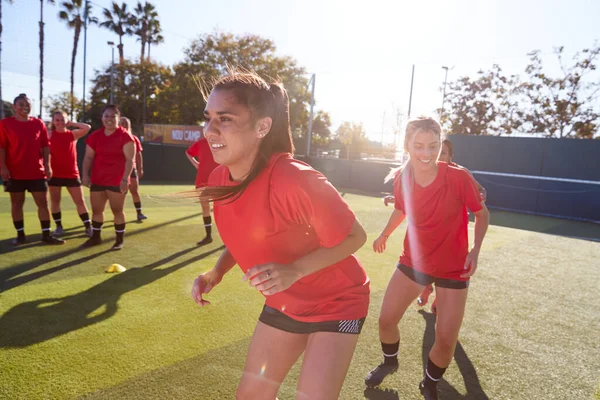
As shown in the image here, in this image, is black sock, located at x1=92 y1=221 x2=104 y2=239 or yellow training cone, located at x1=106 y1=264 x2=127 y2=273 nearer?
yellow training cone, located at x1=106 y1=264 x2=127 y2=273

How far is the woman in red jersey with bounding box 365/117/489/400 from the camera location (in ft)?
9.35

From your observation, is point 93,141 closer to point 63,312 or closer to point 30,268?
point 30,268

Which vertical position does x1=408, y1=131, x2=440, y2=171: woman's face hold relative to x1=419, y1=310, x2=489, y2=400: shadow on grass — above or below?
above

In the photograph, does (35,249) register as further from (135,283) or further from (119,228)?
(135,283)

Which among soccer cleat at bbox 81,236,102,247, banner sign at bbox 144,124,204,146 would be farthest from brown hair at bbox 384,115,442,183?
banner sign at bbox 144,124,204,146

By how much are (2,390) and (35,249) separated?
163 inches

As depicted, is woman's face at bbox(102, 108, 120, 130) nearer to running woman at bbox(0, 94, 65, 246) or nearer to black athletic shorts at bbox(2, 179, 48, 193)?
running woman at bbox(0, 94, 65, 246)

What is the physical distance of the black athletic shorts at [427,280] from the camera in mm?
2875

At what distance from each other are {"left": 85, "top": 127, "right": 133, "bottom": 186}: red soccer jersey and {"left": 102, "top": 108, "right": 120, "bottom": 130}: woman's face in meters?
0.11

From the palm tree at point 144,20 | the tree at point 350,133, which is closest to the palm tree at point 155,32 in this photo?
the palm tree at point 144,20

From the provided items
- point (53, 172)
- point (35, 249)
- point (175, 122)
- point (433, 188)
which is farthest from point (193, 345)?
point (175, 122)

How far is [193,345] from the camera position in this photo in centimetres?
355

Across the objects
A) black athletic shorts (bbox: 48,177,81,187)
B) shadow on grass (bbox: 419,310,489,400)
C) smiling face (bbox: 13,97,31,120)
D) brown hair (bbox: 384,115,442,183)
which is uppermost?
smiling face (bbox: 13,97,31,120)

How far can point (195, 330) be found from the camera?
385cm
